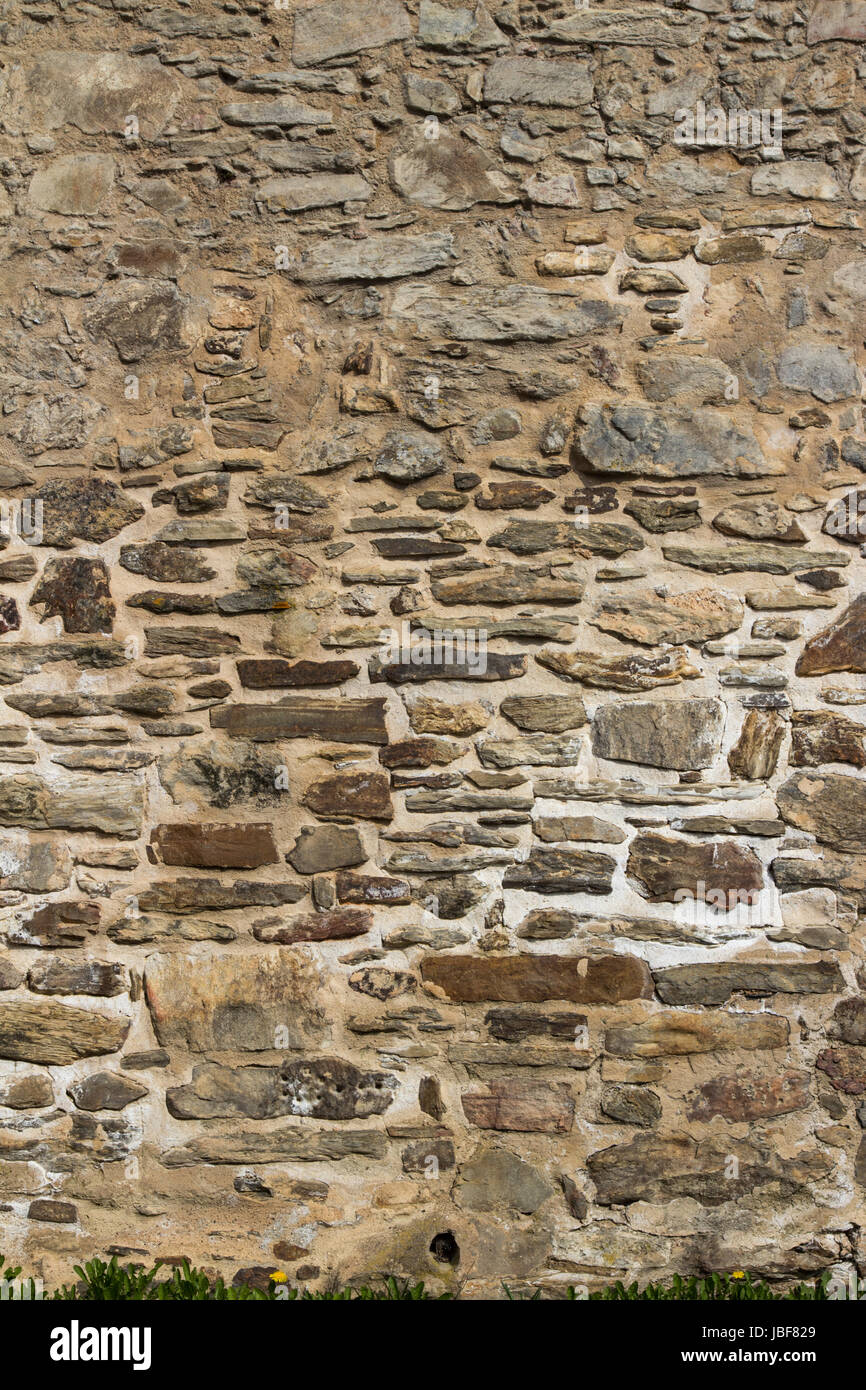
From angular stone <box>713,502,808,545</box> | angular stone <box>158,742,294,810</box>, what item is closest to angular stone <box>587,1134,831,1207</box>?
angular stone <box>158,742,294,810</box>

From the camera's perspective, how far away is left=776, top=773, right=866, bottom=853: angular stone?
270cm

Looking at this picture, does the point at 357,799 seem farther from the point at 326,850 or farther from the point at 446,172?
the point at 446,172

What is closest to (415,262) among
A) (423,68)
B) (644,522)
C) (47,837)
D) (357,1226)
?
(423,68)

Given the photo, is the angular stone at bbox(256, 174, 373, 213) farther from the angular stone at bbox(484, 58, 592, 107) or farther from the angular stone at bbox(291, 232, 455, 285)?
the angular stone at bbox(484, 58, 592, 107)

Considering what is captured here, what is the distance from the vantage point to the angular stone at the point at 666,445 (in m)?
2.77

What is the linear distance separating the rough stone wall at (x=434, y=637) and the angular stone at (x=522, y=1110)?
1 centimetres

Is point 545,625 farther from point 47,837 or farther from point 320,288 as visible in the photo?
point 47,837

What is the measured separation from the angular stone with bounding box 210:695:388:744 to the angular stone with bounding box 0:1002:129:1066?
0.82m

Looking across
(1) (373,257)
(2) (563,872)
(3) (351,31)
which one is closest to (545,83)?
(3) (351,31)

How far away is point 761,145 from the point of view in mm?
2797

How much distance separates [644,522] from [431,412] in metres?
0.64

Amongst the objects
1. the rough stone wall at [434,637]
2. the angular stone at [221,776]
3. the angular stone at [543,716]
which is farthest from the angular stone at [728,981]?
the angular stone at [221,776]

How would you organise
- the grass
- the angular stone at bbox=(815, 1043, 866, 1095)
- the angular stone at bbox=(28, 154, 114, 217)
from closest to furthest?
the grass < the angular stone at bbox=(815, 1043, 866, 1095) < the angular stone at bbox=(28, 154, 114, 217)

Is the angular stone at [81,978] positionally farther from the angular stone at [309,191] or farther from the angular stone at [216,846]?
the angular stone at [309,191]
